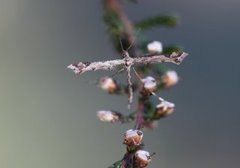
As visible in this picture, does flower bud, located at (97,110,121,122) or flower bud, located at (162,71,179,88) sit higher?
flower bud, located at (162,71,179,88)

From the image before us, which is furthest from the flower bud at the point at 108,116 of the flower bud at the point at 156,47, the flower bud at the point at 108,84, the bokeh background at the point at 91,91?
the bokeh background at the point at 91,91

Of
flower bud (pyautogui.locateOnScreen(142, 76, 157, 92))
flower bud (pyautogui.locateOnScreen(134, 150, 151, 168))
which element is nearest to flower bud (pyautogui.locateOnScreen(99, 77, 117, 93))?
flower bud (pyautogui.locateOnScreen(142, 76, 157, 92))

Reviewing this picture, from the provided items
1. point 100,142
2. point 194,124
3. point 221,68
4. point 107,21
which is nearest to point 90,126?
point 100,142

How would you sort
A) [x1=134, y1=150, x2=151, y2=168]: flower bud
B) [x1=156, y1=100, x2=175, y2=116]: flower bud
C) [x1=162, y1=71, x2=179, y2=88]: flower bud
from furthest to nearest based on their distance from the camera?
[x1=162, y1=71, x2=179, y2=88]: flower bud → [x1=156, y1=100, x2=175, y2=116]: flower bud → [x1=134, y1=150, x2=151, y2=168]: flower bud

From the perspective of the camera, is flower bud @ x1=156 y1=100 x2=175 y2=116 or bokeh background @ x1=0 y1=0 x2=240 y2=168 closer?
flower bud @ x1=156 y1=100 x2=175 y2=116

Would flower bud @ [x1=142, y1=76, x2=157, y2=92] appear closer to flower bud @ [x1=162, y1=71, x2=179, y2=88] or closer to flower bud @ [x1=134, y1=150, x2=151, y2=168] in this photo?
flower bud @ [x1=134, y1=150, x2=151, y2=168]

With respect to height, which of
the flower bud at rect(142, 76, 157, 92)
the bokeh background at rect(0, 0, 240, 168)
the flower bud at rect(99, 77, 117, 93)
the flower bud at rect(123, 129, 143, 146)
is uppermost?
the bokeh background at rect(0, 0, 240, 168)
